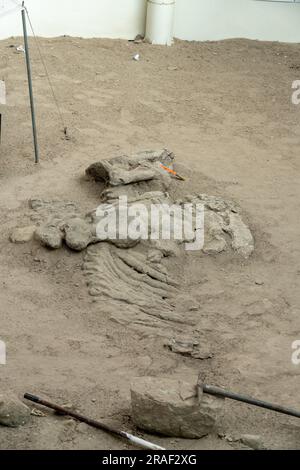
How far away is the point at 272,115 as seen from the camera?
1026cm

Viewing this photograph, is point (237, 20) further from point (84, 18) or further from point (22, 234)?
point (22, 234)

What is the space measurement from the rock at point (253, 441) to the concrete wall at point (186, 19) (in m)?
8.58

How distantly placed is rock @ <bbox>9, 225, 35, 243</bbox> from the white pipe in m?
5.99

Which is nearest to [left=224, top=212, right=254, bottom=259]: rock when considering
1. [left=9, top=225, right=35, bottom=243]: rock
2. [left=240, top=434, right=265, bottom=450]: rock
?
[left=9, top=225, right=35, bottom=243]: rock

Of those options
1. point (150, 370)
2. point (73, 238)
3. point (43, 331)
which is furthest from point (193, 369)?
point (73, 238)

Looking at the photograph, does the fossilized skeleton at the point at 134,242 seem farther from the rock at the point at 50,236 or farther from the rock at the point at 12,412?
the rock at the point at 12,412

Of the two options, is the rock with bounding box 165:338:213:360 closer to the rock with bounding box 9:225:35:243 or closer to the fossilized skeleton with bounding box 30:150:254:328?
the fossilized skeleton with bounding box 30:150:254:328

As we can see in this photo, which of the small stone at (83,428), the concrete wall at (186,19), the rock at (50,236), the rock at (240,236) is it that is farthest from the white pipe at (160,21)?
the small stone at (83,428)

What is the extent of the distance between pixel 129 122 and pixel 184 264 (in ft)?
10.9

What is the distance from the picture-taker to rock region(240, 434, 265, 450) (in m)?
4.34

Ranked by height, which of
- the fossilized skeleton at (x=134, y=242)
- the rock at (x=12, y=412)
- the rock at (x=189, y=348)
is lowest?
the rock at (x=12, y=412)

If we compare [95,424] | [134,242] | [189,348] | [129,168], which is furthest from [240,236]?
[95,424]

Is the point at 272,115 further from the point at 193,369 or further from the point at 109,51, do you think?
the point at 193,369

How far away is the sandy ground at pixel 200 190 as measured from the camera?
5035 mm
